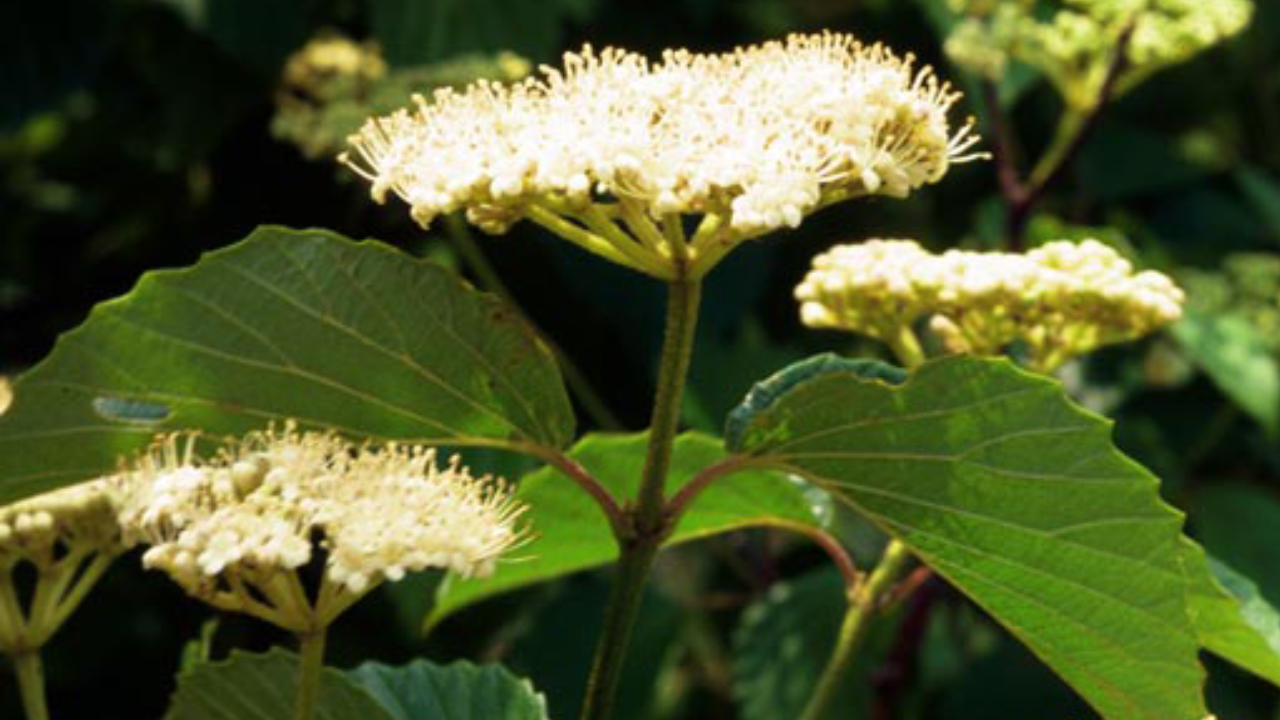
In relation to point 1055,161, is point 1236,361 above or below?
below

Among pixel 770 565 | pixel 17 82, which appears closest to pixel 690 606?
pixel 770 565

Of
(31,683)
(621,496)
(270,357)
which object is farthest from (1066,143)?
(31,683)

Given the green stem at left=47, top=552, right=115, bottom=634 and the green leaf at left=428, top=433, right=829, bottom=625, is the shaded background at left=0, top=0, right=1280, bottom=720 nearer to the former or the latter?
the green leaf at left=428, top=433, right=829, bottom=625

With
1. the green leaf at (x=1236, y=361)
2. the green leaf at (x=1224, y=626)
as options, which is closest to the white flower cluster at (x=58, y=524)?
the green leaf at (x=1224, y=626)

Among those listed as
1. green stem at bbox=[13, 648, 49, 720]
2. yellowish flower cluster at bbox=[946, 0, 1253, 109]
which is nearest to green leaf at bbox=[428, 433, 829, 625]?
green stem at bbox=[13, 648, 49, 720]

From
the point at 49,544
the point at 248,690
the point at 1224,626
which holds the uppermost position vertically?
the point at 49,544

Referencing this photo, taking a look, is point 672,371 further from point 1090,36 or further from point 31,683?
point 1090,36

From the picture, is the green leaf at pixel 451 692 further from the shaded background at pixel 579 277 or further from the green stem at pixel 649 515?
the shaded background at pixel 579 277
